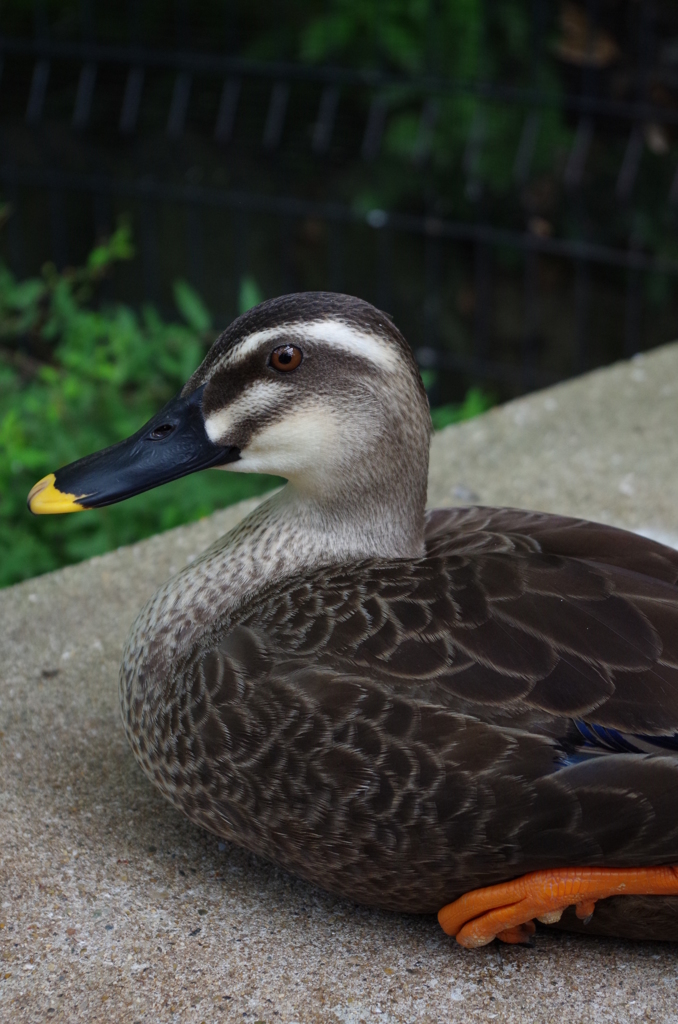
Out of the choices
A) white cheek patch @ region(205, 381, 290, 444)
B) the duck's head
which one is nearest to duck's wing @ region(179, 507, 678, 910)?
the duck's head

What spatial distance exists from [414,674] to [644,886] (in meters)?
0.49

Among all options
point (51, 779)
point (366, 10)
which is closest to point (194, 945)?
point (51, 779)

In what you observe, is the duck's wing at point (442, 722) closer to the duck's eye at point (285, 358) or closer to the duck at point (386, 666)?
the duck at point (386, 666)

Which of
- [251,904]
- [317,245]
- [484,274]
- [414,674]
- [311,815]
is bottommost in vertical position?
[317,245]

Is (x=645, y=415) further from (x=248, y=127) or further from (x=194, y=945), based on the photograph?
(x=248, y=127)

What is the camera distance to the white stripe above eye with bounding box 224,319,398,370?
2152 millimetres

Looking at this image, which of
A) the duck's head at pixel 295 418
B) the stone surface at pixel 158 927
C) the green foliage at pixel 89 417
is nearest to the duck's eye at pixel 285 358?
the duck's head at pixel 295 418

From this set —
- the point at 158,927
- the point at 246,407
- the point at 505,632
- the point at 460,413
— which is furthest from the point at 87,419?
the point at 505,632

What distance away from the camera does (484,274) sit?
5324mm

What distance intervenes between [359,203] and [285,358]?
12.1 feet

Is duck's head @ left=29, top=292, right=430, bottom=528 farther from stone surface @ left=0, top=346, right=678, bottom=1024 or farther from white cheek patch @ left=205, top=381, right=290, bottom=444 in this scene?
stone surface @ left=0, top=346, right=678, bottom=1024

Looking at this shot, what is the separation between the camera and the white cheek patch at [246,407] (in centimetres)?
218

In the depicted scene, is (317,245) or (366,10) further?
(317,245)

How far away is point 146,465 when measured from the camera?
223cm
